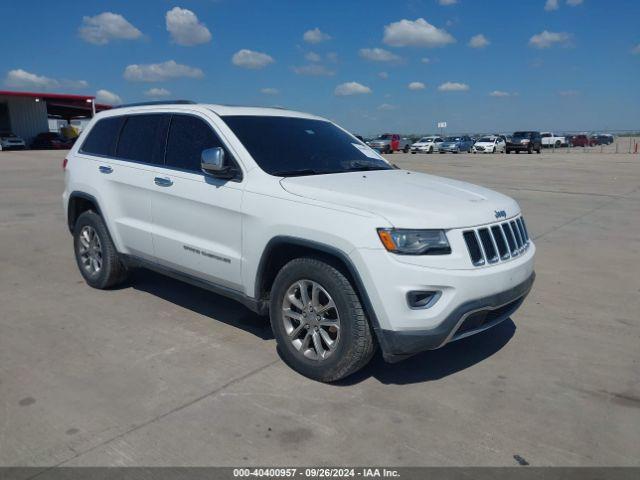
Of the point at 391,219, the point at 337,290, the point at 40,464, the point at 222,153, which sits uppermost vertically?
the point at 222,153

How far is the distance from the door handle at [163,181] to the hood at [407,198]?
1170mm

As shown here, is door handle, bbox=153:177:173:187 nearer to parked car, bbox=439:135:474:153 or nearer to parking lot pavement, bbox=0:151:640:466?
parking lot pavement, bbox=0:151:640:466

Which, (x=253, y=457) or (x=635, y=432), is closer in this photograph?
(x=253, y=457)

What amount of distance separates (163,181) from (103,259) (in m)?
1.37

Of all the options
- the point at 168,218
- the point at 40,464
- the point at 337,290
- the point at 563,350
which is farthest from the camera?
the point at 168,218

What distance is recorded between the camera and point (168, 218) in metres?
4.60

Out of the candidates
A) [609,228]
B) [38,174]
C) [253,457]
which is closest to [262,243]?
[253,457]

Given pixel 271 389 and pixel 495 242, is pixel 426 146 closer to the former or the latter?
pixel 495 242

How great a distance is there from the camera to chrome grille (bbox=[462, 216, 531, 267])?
3473 millimetres

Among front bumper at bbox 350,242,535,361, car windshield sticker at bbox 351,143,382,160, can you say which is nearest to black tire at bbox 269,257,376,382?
front bumper at bbox 350,242,535,361

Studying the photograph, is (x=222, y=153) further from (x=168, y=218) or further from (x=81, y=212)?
(x=81, y=212)

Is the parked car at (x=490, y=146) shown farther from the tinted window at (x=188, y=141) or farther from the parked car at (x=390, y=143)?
the tinted window at (x=188, y=141)

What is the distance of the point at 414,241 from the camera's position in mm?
3311

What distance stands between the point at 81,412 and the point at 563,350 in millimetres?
3450
